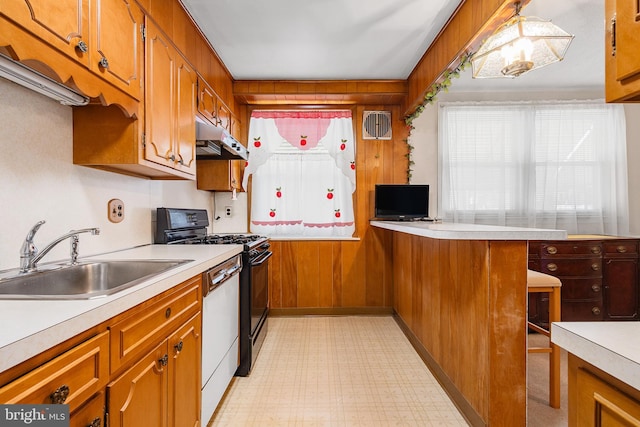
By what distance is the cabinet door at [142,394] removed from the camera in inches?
34.8

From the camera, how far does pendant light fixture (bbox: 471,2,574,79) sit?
5.60ft

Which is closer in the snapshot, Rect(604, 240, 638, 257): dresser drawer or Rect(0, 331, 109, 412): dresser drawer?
Rect(0, 331, 109, 412): dresser drawer

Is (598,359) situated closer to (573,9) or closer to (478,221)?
(573,9)

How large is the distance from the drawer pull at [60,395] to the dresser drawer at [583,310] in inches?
149

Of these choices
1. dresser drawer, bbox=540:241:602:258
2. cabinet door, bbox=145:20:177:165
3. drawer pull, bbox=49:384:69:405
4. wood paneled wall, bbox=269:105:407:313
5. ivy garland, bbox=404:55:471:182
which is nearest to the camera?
drawer pull, bbox=49:384:69:405

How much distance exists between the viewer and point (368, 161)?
3.76 m

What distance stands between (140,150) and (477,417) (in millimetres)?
2208

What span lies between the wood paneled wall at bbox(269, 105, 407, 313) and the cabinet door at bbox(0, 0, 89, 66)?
8.80ft

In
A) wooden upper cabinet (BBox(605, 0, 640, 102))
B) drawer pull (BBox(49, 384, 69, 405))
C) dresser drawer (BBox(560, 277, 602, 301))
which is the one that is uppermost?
wooden upper cabinet (BBox(605, 0, 640, 102))

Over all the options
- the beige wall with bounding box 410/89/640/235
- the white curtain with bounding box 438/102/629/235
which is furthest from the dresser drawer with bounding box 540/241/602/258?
the beige wall with bounding box 410/89/640/235

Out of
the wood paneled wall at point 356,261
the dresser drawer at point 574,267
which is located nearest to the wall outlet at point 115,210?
the wood paneled wall at point 356,261

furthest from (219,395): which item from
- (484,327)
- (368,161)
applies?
(368,161)

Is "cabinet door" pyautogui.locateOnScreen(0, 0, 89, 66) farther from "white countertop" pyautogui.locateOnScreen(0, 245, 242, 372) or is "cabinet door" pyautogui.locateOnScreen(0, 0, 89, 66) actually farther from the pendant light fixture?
the pendant light fixture

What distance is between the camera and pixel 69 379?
2.33 feet
